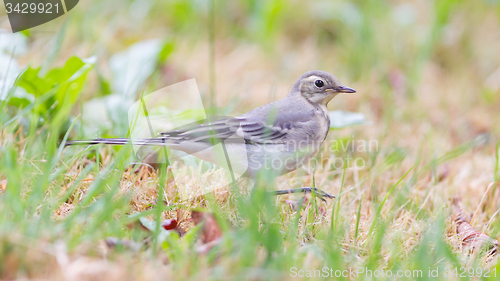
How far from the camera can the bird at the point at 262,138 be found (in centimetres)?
347

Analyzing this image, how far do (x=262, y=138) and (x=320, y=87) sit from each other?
0.80 m

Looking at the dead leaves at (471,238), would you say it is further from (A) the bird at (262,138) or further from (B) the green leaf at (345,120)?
(B) the green leaf at (345,120)

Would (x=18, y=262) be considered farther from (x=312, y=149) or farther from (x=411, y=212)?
(x=411, y=212)

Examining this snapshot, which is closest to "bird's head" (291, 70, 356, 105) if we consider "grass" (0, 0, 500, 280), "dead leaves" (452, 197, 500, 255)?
"grass" (0, 0, 500, 280)

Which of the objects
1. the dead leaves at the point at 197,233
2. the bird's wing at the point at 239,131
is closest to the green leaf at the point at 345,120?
the bird's wing at the point at 239,131

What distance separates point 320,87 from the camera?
13.3 feet

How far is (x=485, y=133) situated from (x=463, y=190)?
174 cm

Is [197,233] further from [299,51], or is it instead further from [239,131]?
[299,51]

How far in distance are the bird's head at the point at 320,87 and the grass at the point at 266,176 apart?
1.23ft

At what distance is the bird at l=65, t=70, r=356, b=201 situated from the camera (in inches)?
137

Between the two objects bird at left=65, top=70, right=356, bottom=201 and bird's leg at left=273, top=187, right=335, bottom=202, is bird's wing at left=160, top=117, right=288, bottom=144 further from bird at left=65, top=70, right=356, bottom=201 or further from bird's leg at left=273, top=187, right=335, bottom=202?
bird's leg at left=273, top=187, right=335, bottom=202

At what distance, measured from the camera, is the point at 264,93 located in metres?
5.82

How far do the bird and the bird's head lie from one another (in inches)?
3.4

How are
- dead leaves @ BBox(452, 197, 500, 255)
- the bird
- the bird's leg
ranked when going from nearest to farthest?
dead leaves @ BBox(452, 197, 500, 255) < the bird's leg < the bird
